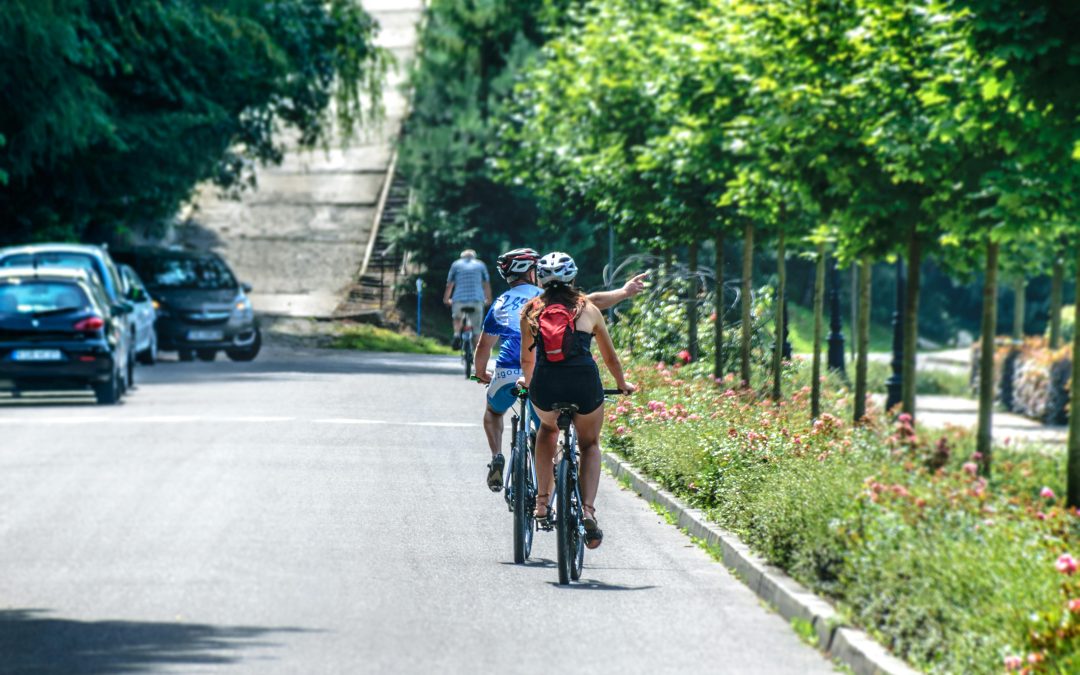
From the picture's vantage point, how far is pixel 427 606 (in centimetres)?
962

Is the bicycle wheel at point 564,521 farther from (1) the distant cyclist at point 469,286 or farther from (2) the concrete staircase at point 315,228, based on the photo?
(2) the concrete staircase at point 315,228

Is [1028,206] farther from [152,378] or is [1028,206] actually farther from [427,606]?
[152,378]

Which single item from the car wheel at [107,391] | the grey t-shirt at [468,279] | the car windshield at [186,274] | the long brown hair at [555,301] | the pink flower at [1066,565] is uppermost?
the long brown hair at [555,301]

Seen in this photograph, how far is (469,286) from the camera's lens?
2481cm

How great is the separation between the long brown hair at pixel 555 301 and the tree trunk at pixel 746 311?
9.43 metres

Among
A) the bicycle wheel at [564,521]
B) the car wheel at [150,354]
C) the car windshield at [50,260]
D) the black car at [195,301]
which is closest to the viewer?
the bicycle wheel at [564,521]

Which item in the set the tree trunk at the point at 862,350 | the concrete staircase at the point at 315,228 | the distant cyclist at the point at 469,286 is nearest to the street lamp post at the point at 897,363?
the tree trunk at the point at 862,350

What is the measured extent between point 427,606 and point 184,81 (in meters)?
26.4

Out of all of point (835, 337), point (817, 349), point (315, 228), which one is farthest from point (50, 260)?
point (315, 228)

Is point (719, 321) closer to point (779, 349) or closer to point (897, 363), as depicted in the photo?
point (779, 349)

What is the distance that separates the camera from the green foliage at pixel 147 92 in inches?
1141

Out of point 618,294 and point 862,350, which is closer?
point 618,294

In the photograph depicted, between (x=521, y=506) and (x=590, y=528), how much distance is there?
0.67 metres

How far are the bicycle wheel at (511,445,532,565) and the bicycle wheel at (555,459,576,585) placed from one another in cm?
36
